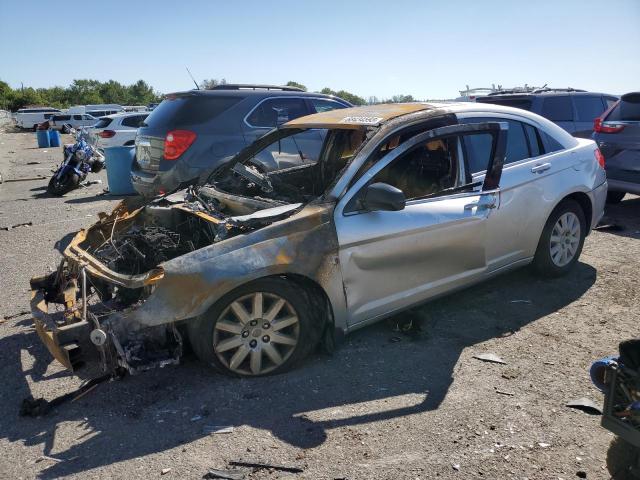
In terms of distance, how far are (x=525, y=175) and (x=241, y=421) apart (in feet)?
10.5

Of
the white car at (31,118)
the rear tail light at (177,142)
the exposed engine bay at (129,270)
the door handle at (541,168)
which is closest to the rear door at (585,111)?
the door handle at (541,168)

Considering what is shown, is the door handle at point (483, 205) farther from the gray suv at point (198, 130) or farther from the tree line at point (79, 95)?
the tree line at point (79, 95)

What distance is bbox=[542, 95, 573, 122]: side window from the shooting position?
33.6 ft

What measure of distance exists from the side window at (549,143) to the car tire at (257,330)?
2.93m

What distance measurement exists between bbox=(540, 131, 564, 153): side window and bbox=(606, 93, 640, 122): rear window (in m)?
3.49

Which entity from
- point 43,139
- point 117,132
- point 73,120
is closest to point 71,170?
point 117,132

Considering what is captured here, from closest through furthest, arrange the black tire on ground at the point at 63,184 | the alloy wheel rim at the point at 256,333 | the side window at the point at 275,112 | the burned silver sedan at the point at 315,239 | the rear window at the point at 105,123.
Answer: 1. the burned silver sedan at the point at 315,239
2. the alloy wheel rim at the point at 256,333
3. the side window at the point at 275,112
4. the black tire on ground at the point at 63,184
5. the rear window at the point at 105,123

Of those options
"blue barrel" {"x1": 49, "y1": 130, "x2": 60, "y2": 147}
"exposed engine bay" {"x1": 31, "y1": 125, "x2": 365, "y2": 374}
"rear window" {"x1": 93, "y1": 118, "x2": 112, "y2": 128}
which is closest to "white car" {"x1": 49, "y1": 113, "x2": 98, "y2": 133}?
"blue barrel" {"x1": 49, "y1": 130, "x2": 60, "y2": 147}

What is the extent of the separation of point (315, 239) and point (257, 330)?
72 cm

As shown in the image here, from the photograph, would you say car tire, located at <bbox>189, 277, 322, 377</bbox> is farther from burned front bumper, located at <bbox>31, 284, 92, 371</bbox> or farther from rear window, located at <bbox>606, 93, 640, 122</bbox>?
rear window, located at <bbox>606, 93, 640, 122</bbox>

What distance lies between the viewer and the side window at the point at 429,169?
14.3 ft

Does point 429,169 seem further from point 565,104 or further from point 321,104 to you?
point 565,104

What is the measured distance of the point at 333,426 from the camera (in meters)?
A: 3.24

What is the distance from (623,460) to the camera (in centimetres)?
238
